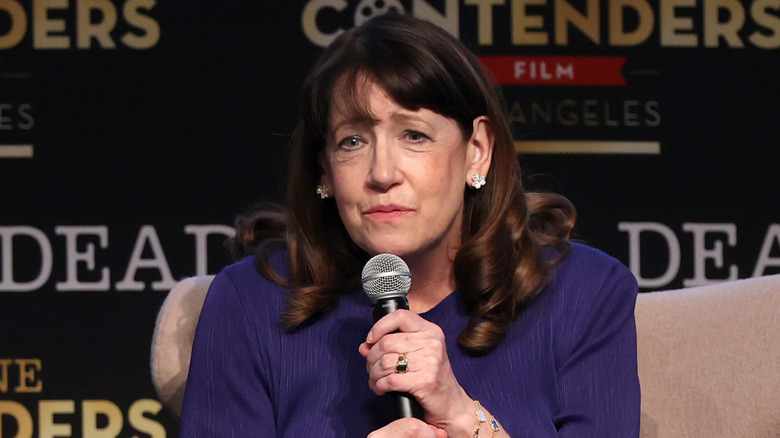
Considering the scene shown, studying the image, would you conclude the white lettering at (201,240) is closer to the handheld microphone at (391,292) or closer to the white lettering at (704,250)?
the white lettering at (704,250)

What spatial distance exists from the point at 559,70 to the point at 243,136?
0.96 meters

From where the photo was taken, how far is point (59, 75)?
9.94ft

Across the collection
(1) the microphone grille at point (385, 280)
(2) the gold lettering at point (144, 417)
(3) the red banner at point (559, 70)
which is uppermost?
(3) the red banner at point (559, 70)

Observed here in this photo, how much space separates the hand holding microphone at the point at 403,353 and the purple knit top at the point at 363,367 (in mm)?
280

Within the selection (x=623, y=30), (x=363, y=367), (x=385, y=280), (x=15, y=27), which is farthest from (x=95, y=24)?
(x=385, y=280)

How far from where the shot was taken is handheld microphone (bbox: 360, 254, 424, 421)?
1.45m

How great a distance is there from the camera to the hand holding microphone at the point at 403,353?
1.41 metres

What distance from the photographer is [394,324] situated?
1.41m

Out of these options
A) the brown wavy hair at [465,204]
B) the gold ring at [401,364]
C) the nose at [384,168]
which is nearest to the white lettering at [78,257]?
the brown wavy hair at [465,204]

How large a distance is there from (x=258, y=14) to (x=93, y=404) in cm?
125

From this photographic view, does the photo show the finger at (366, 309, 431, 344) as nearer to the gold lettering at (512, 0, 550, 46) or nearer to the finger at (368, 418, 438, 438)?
the finger at (368, 418, 438, 438)

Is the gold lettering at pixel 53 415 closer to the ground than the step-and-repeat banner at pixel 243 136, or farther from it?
closer to the ground

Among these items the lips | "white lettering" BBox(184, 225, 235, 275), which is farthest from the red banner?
the lips

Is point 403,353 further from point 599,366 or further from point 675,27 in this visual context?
point 675,27
